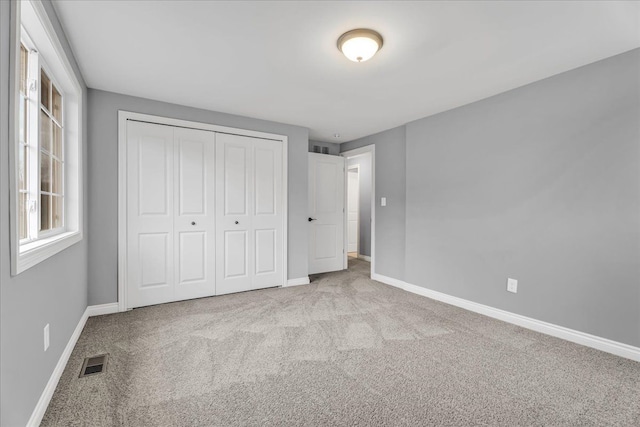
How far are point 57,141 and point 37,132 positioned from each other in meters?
0.77

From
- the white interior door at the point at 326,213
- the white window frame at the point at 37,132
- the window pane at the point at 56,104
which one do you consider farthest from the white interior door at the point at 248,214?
the window pane at the point at 56,104

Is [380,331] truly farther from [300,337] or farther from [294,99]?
[294,99]

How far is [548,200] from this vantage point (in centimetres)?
272

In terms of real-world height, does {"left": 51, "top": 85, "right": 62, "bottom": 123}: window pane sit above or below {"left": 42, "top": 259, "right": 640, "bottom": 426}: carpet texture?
above

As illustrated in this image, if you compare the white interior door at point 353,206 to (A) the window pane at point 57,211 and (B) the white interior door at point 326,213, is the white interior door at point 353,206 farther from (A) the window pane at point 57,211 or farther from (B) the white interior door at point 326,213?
(A) the window pane at point 57,211

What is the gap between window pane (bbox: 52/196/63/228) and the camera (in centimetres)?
230

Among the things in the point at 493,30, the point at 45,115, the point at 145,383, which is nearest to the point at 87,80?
the point at 45,115

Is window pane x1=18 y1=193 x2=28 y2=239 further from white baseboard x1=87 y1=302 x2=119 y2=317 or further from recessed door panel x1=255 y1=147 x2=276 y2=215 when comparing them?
recessed door panel x1=255 y1=147 x2=276 y2=215

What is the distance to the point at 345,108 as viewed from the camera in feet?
11.8

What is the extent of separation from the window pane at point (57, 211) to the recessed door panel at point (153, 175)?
2.86 ft

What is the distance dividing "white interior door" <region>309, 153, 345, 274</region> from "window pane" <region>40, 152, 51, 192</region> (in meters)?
3.31

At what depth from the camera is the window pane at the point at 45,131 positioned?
202 centimetres

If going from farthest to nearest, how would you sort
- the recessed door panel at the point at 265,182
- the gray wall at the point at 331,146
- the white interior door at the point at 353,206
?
the white interior door at the point at 353,206, the gray wall at the point at 331,146, the recessed door panel at the point at 265,182

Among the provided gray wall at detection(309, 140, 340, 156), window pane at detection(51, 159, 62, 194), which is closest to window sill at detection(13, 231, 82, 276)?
window pane at detection(51, 159, 62, 194)
